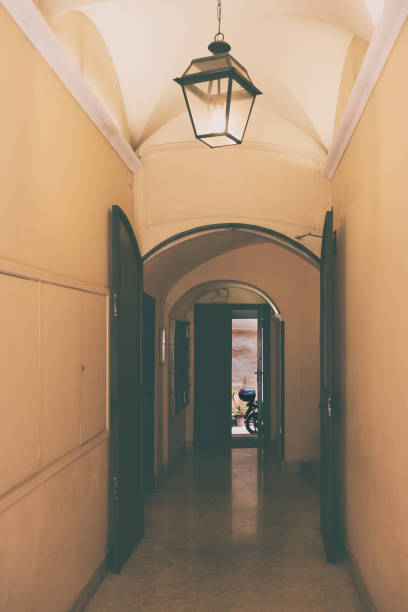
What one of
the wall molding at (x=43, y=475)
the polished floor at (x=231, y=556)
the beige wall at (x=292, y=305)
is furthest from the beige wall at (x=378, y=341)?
the beige wall at (x=292, y=305)

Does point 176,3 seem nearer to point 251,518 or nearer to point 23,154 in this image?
point 23,154

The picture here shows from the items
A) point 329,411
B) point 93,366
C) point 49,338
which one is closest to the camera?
point 49,338

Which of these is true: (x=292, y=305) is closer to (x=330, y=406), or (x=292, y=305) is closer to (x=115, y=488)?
(x=330, y=406)

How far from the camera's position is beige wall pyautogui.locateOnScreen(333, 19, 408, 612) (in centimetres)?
277

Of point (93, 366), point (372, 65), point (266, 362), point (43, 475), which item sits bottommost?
point (43, 475)

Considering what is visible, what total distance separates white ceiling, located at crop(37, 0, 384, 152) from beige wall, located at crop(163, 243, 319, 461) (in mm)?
2907

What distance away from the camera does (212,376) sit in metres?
9.30

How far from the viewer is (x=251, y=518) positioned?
5551mm

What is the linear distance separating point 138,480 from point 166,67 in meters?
3.79

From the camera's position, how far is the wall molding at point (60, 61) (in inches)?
106

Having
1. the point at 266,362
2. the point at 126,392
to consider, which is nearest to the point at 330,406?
the point at 126,392

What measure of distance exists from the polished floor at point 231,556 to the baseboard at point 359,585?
0.23 ft

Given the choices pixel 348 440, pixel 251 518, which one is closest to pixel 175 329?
pixel 251 518

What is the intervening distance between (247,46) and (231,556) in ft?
14.6
